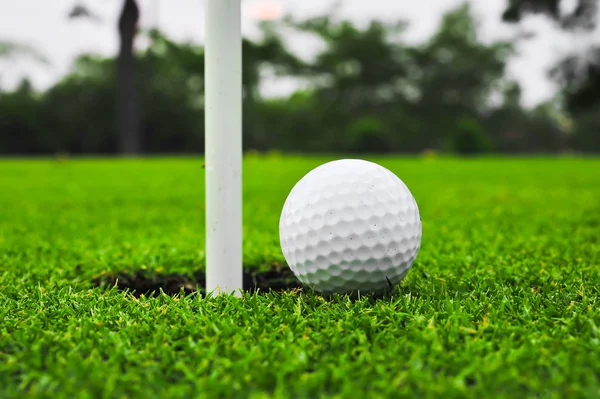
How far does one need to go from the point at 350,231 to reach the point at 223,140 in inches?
20.8

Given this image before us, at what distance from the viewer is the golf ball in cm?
173

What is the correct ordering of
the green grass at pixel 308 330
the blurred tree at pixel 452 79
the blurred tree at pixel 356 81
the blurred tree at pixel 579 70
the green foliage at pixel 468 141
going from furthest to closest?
1. the blurred tree at pixel 452 79
2. the blurred tree at pixel 356 81
3. the green foliage at pixel 468 141
4. the blurred tree at pixel 579 70
5. the green grass at pixel 308 330

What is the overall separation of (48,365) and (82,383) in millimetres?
157

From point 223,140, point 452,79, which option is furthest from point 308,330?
point 452,79

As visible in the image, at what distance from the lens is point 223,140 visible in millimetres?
1727

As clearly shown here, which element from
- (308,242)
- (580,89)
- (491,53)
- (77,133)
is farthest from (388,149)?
(308,242)

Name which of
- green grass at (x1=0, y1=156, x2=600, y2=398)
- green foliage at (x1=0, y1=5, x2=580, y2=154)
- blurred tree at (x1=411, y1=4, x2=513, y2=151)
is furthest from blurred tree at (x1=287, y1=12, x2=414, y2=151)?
green grass at (x1=0, y1=156, x2=600, y2=398)

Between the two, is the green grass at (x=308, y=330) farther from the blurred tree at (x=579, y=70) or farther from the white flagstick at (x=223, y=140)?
the blurred tree at (x=579, y=70)

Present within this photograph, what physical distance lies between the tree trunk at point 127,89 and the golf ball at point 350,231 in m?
24.3

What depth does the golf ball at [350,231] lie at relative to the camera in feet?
5.67

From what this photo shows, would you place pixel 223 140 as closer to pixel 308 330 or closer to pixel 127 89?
pixel 308 330

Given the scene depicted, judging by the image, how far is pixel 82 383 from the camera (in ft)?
3.61

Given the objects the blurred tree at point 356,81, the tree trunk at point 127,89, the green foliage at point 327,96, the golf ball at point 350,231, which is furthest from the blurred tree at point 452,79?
the golf ball at point 350,231

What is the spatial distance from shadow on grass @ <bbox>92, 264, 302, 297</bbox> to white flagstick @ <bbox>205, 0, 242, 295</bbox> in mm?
396
